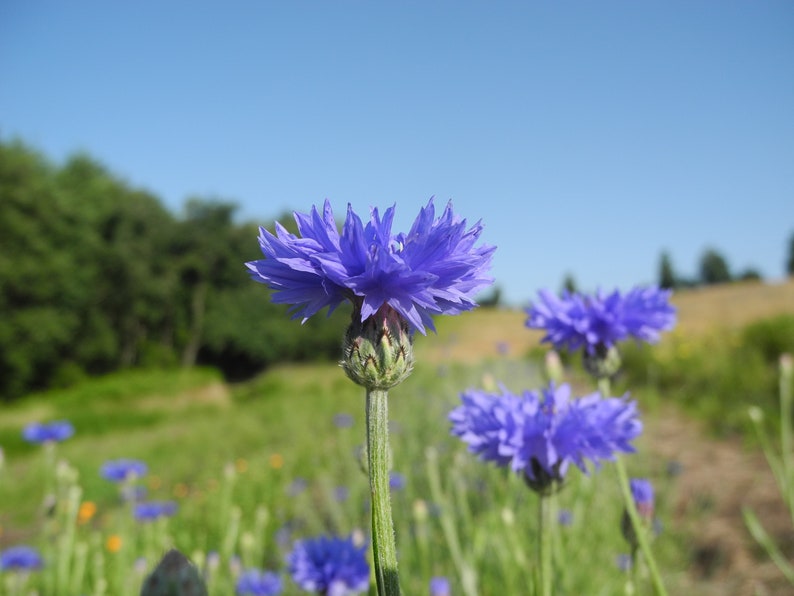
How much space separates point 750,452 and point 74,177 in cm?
2446

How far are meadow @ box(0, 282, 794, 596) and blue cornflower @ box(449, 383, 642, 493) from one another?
69mm

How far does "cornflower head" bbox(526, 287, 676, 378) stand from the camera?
1.39 meters

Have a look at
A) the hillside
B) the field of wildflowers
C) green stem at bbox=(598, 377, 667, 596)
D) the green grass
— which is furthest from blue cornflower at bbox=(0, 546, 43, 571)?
the hillside

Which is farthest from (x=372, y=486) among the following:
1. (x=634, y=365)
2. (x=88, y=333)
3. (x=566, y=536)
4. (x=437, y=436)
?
(x=88, y=333)

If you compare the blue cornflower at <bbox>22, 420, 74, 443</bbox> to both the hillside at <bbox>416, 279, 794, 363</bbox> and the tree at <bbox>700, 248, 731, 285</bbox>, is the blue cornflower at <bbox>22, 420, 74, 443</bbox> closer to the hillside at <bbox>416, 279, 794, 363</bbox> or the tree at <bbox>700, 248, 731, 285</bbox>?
the hillside at <bbox>416, 279, 794, 363</bbox>

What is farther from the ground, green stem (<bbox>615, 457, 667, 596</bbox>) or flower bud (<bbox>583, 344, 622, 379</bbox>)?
flower bud (<bbox>583, 344, 622, 379</bbox>)

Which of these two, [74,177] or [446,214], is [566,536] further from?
[74,177]

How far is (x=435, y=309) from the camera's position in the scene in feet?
2.54

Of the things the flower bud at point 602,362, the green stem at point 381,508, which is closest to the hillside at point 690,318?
the flower bud at point 602,362

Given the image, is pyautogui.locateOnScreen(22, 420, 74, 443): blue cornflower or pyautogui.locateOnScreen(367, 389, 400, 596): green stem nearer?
pyautogui.locateOnScreen(367, 389, 400, 596): green stem

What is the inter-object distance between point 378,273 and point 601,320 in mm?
847

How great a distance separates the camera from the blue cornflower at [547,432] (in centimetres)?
106

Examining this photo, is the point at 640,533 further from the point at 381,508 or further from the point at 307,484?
the point at 307,484

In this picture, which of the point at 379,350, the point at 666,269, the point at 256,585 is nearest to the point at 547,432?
the point at 379,350
